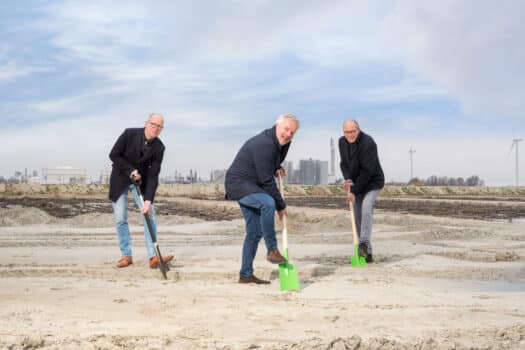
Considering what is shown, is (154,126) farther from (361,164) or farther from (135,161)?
(361,164)

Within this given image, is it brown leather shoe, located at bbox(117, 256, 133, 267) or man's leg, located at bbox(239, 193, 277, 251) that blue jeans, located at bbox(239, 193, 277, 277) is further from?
brown leather shoe, located at bbox(117, 256, 133, 267)

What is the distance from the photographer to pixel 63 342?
3947mm

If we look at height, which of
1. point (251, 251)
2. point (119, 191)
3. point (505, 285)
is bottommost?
point (505, 285)

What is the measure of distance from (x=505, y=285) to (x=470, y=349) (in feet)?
9.90

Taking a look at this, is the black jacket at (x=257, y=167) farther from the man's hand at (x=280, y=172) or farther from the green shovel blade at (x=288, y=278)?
the green shovel blade at (x=288, y=278)

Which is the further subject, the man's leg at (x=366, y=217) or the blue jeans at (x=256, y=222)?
the man's leg at (x=366, y=217)

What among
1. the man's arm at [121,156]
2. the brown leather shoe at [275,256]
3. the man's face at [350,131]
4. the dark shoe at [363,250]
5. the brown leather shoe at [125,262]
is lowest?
the brown leather shoe at [125,262]

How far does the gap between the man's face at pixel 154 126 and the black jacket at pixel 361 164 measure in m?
2.40

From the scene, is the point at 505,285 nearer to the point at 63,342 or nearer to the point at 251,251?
the point at 251,251

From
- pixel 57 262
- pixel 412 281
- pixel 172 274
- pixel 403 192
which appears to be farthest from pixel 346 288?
pixel 403 192

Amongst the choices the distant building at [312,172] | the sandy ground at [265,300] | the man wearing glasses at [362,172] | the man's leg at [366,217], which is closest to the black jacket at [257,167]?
the sandy ground at [265,300]

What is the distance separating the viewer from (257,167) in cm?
594

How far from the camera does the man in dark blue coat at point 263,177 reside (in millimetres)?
5891

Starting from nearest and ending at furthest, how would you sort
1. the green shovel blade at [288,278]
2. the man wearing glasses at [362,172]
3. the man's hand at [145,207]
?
the green shovel blade at [288,278] < the man's hand at [145,207] < the man wearing glasses at [362,172]
